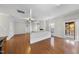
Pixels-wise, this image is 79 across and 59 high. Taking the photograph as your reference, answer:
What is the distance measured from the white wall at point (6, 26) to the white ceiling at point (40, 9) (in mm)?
129

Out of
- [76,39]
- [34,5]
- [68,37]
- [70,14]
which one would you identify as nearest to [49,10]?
[34,5]

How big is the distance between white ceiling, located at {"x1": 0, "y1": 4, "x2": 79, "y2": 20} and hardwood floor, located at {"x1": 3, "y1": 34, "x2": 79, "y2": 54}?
1.87 ft

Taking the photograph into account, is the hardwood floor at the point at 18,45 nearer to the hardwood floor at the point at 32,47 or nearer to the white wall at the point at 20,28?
the hardwood floor at the point at 32,47

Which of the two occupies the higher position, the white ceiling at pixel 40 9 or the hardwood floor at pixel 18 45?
the white ceiling at pixel 40 9

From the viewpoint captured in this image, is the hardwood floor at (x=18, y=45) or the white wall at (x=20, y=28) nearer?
the hardwood floor at (x=18, y=45)

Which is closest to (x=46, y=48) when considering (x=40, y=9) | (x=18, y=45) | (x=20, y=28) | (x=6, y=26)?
(x=18, y=45)

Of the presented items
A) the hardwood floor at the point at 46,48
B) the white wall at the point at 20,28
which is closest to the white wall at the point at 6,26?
the white wall at the point at 20,28

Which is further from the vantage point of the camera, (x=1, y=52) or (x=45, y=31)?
(x=45, y=31)

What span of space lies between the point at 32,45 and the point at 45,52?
0.38 m

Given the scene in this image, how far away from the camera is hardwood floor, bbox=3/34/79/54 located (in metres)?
2.27

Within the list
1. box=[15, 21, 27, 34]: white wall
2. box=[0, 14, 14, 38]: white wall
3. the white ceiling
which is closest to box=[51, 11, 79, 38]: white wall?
the white ceiling

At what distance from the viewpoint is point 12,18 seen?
91.7 inches

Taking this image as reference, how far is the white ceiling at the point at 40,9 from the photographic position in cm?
221
